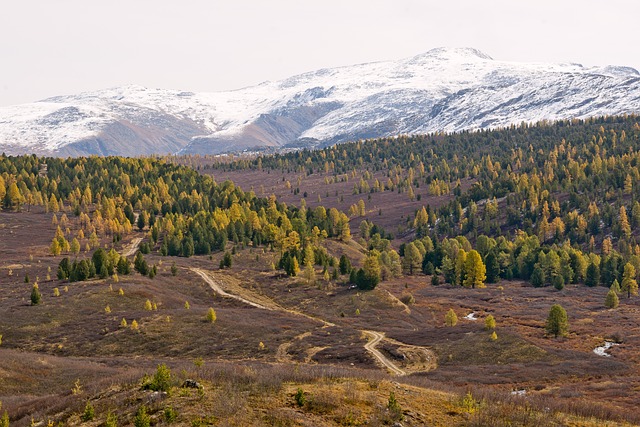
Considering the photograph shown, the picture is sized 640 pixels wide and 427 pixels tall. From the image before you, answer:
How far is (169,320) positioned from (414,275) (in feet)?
327

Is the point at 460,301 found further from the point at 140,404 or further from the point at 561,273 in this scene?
the point at 140,404

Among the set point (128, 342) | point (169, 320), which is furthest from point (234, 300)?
point (128, 342)

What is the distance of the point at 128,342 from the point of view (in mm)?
89750

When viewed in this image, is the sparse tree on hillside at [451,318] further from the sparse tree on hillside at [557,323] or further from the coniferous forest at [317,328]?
the sparse tree on hillside at [557,323]

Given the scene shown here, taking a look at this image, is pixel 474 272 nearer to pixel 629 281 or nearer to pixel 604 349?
pixel 629 281

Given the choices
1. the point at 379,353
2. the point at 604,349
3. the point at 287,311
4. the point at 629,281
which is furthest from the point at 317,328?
the point at 629,281

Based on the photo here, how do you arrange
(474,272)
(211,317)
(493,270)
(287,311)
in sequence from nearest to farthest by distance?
(211,317)
(287,311)
(474,272)
(493,270)

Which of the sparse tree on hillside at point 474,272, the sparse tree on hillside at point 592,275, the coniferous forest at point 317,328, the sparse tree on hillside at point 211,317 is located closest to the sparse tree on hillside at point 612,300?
the coniferous forest at point 317,328

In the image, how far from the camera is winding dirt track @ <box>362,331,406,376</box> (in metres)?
76.9

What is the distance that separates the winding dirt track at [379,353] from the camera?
7689 centimetres

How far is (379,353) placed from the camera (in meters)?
84.6

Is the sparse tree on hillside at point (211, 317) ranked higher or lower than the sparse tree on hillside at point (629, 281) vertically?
higher

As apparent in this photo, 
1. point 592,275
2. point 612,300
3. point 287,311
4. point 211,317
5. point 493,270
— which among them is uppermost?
point 211,317

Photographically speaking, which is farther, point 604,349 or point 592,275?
point 592,275
